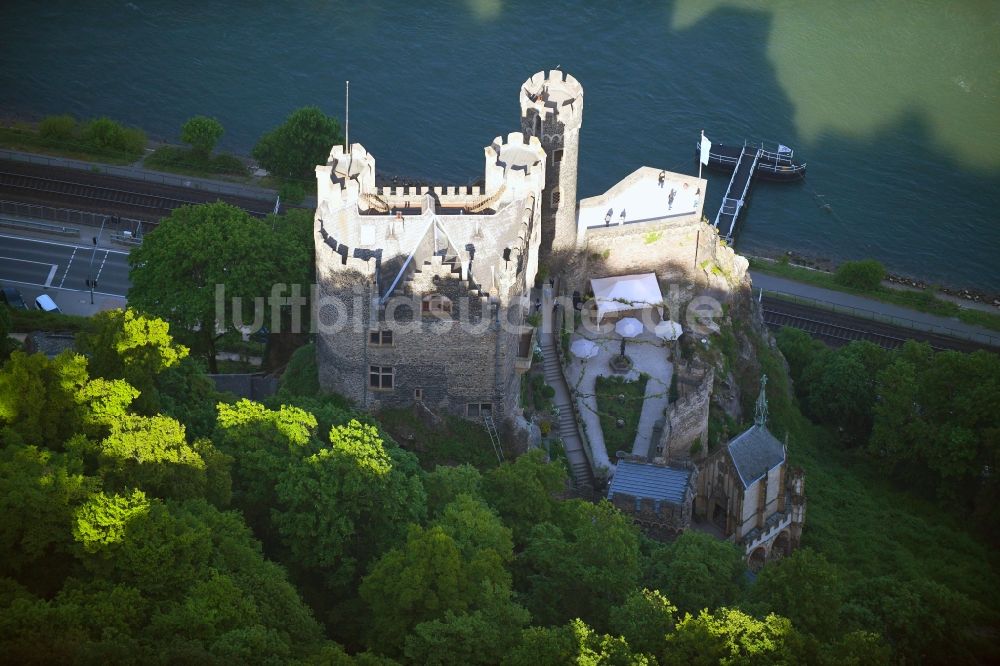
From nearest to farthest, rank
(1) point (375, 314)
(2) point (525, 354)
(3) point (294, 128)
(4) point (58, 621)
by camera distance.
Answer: (4) point (58, 621)
(1) point (375, 314)
(2) point (525, 354)
(3) point (294, 128)

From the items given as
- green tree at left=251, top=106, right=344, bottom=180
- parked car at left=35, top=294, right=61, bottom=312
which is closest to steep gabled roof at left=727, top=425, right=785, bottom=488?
parked car at left=35, top=294, right=61, bottom=312

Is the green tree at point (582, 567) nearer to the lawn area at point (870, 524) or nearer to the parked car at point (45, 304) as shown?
the lawn area at point (870, 524)

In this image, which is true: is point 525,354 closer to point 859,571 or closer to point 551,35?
point 859,571

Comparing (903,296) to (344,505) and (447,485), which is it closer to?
(447,485)

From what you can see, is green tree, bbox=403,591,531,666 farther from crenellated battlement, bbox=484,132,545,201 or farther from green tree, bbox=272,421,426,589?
crenellated battlement, bbox=484,132,545,201

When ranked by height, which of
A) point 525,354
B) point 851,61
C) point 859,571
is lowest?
point 859,571

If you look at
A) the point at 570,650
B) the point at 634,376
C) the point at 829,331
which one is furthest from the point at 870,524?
the point at 570,650

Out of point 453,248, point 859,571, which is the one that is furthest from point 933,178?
point 453,248
